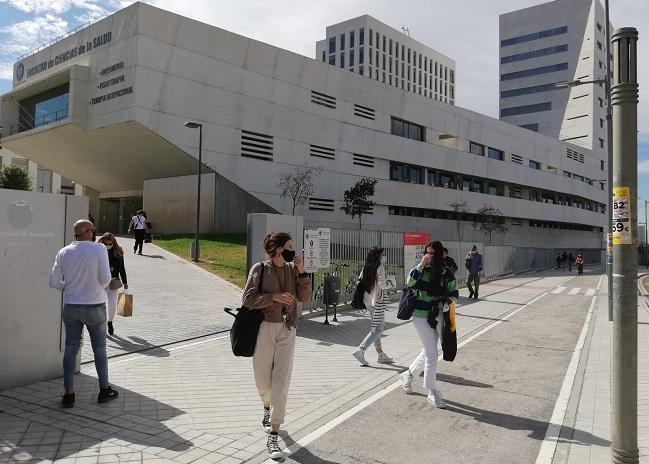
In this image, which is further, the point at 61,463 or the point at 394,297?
the point at 394,297

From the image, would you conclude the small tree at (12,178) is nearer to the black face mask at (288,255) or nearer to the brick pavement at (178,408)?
the brick pavement at (178,408)

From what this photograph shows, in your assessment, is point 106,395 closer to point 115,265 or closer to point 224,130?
point 115,265

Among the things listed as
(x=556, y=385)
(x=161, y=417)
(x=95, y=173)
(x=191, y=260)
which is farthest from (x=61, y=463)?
(x=95, y=173)

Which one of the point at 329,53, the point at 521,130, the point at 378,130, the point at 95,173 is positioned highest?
the point at 329,53

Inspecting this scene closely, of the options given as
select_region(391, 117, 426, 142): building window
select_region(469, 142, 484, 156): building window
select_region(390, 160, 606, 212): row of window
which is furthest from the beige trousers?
select_region(469, 142, 484, 156): building window

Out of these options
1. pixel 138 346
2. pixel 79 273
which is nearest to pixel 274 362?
pixel 79 273

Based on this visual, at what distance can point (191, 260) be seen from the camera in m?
20.4

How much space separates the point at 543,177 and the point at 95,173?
47.5m

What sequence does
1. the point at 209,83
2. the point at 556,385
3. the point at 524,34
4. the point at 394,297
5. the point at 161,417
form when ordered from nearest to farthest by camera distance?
1. the point at 161,417
2. the point at 556,385
3. the point at 394,297
4. the point at 209,83
5. the point at 524,34

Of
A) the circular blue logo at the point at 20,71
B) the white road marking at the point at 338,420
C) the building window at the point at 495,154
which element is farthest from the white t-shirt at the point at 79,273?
the building window at the point at 495,154

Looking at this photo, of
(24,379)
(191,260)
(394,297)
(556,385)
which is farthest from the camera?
(191,260)

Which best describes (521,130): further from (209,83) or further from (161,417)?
(161,417)

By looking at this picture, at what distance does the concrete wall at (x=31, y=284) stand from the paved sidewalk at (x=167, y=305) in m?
1.17

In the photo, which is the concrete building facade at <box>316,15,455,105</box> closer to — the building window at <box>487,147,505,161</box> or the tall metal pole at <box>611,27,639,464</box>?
the building window at <box>487,147,505,161</box>
